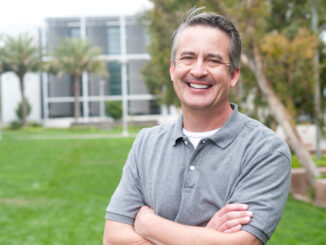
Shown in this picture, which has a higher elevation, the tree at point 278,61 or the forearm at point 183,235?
the tree at point 278,61

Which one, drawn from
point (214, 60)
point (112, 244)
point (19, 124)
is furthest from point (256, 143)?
point (19, 124)

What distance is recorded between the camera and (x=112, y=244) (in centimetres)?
256

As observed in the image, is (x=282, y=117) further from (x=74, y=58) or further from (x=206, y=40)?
(x=74, y=58)

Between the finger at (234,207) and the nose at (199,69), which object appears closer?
the finger at (234,207)

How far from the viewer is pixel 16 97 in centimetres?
6400

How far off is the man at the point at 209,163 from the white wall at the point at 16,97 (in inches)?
2464

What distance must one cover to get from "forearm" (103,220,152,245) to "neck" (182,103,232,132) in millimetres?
582

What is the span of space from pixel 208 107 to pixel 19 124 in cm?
5357

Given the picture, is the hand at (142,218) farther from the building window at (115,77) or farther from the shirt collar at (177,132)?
the building window at (115,77)

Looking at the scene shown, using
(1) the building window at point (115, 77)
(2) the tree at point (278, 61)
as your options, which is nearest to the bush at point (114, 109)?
(1) the building window at point (115, 77)

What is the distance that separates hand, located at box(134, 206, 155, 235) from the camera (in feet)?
7.84

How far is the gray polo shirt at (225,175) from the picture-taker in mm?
2197

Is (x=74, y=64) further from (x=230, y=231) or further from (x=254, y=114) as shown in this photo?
(x=230, y=231)

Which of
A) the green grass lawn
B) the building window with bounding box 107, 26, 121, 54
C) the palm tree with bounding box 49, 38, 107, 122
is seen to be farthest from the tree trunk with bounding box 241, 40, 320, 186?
the building window with bounding box 107, 26, 121, 54
